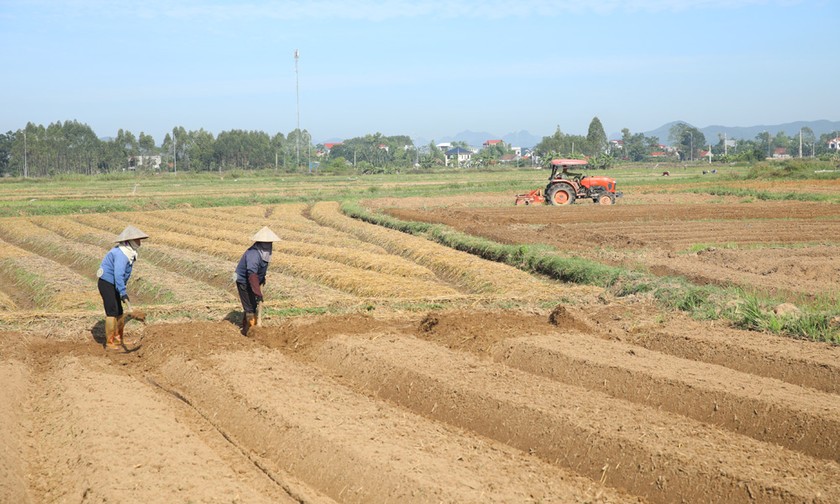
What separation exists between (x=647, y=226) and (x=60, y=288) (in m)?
17.1

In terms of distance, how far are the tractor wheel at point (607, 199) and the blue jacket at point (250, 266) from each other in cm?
2529

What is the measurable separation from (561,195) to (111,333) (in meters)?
25.5

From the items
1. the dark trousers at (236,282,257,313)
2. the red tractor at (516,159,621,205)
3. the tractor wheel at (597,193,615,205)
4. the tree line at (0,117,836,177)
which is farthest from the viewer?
the tree line at (0,117,836,177)

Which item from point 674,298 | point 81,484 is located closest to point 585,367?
point 674,298

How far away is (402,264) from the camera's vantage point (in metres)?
19.0

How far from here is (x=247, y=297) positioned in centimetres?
1204

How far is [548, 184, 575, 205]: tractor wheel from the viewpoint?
3464 centimetres

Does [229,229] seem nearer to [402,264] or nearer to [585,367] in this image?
[402,264]

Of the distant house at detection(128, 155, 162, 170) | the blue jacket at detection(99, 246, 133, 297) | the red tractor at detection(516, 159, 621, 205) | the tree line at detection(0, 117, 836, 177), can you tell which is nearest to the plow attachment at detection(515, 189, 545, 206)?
the red tractor at detection(516, 159, 621, 205)

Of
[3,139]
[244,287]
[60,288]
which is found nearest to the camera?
[244,287]

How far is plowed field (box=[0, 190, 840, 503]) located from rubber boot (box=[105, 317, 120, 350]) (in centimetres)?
27

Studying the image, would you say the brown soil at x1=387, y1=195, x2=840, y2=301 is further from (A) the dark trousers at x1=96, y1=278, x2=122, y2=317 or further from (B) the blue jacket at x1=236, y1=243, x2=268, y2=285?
(A) the dark trousers at x1=96, y1=278, x2=122, y2=317

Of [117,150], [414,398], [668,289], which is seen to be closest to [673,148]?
[117,150]

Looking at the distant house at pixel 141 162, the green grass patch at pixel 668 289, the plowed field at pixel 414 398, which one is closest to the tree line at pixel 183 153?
the distant house at pixel 141 162
